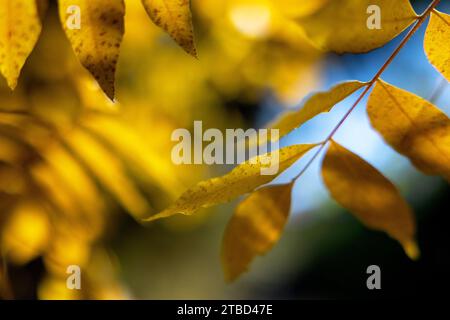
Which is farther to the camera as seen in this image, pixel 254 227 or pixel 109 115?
pixel 109 115

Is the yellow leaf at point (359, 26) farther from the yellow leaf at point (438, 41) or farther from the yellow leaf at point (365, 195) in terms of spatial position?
the yellow leaf at point (365, 195)

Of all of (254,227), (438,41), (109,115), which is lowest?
(254,227)

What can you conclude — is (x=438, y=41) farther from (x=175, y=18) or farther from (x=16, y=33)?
(x=16, y=33)

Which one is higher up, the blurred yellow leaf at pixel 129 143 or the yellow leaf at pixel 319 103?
the blurred yellow leaf at pixel 129 143

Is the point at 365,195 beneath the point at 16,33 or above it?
beneath

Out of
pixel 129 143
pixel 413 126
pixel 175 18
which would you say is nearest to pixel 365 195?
pixel 413 126

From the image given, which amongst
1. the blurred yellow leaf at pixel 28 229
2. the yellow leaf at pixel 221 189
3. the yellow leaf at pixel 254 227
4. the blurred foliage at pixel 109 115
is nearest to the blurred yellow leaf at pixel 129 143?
the blurred foliage at pixel 109 115
